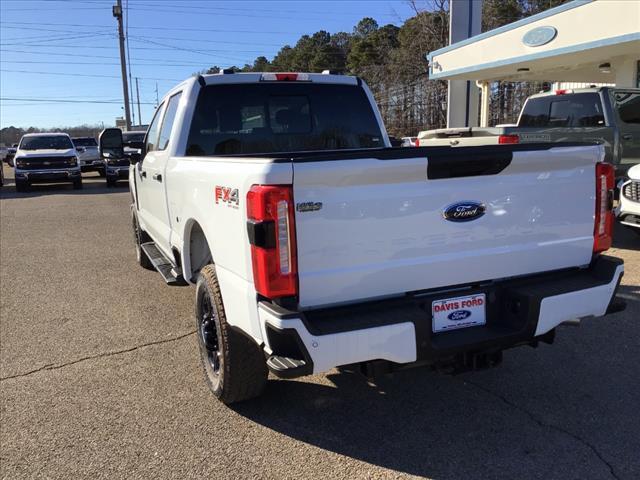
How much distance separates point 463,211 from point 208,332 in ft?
6.25

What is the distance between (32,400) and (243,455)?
5.70ft

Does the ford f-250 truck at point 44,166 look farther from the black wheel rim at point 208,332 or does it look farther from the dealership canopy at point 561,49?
the black wheel rim at point 208,332

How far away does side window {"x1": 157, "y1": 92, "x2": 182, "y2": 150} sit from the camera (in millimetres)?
5168

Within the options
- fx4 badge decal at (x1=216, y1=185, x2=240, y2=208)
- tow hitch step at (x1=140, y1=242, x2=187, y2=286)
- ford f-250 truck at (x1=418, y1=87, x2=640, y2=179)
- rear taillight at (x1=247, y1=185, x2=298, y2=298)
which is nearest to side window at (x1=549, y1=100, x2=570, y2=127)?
ford f-250 truck at (x1=418, y1=87, x2=640, y2=179)

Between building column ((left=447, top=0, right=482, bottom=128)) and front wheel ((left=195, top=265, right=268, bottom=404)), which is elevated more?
building column ((left=447, top=0, right=482, bottom=128))

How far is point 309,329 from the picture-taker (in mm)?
2686

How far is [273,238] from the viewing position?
2717 millimetres

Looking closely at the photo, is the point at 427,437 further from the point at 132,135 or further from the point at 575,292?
the point at 132,135

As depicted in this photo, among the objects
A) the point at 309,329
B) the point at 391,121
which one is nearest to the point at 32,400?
the point at 309,329

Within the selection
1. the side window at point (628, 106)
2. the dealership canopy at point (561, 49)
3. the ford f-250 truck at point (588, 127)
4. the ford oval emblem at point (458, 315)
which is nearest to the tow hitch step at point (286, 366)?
the ford oval emblem at point (458, 315)

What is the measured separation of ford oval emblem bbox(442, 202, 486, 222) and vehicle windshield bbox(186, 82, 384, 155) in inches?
87.4

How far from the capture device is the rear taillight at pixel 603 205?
3.45 metres

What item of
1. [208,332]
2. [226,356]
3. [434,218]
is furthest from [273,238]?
[208,332]

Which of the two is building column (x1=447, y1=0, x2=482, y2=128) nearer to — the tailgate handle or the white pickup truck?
the white pickup truck
